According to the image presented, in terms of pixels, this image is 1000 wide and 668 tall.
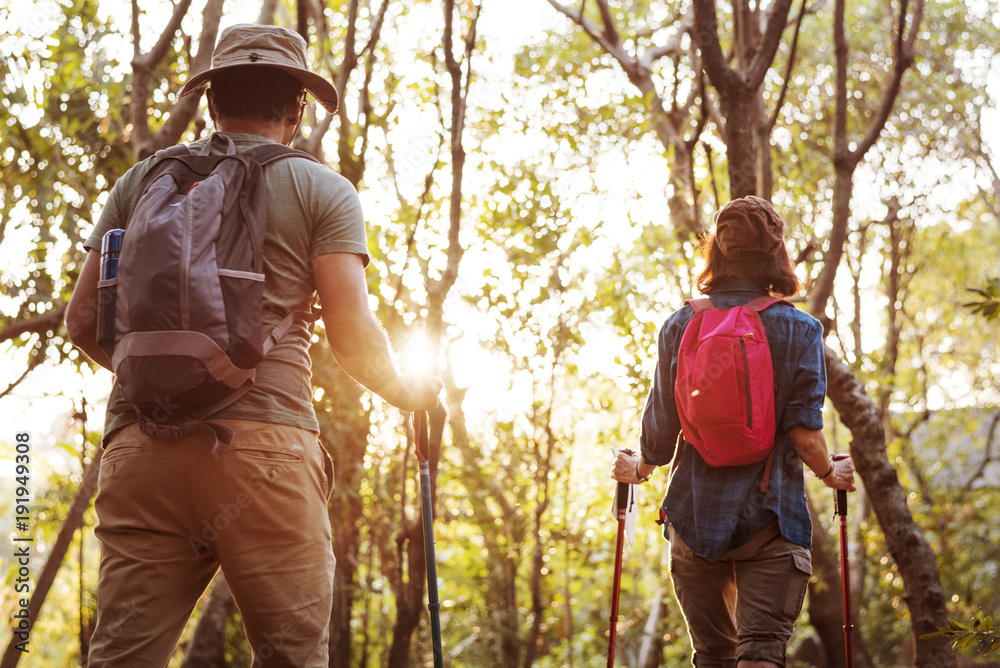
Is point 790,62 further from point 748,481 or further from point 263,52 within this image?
point 263,52

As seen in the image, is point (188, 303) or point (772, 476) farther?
point (772, 476)

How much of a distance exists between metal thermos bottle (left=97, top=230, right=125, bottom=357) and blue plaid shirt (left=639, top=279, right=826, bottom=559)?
5.70 ft

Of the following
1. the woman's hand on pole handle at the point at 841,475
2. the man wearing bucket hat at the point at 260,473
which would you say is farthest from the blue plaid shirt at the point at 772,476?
the man wearing bucket hat at the point at 260,473

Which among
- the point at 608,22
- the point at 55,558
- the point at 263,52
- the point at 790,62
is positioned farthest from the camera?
the point at 608,22

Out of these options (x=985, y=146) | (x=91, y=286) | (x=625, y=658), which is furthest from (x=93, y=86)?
(x=985, y=146)

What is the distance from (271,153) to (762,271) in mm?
1643

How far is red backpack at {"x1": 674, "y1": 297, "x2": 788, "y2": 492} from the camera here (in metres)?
2.46

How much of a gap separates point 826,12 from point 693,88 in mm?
4849

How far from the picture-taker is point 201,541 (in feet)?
5.67

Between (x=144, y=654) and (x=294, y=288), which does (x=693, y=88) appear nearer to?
(x=294, y=288)

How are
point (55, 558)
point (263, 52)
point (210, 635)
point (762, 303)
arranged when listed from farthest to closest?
point (210, 635) < point (55, 558) < point (762, 303) < point (263, 52)

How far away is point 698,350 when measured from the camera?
8.45 feet

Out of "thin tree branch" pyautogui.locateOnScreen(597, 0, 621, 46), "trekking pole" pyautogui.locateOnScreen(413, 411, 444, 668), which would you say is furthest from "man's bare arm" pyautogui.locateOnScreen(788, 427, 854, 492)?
"thin tree branch" pyautogui.locateOnScreen(597, 0, 621, 46)

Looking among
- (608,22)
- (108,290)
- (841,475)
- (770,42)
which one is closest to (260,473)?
(108,290)
